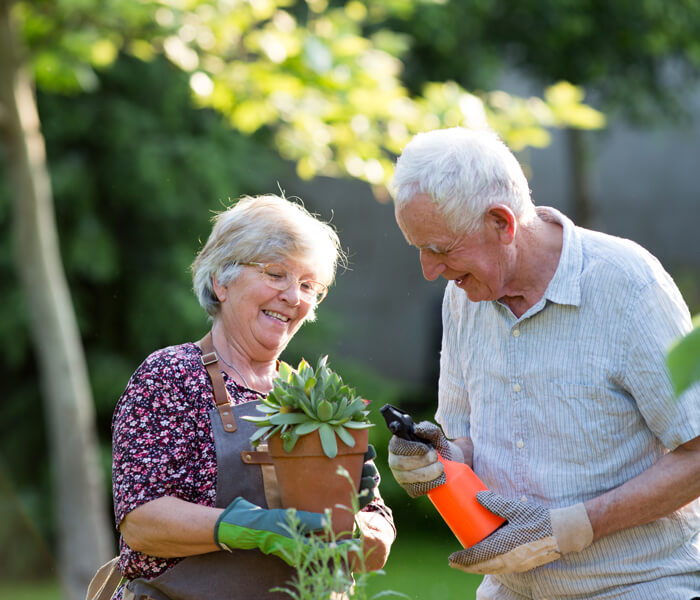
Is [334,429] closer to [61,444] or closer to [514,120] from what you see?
[514,120]

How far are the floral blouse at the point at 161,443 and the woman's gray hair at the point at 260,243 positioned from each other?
232mm

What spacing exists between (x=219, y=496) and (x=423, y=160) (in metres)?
0.78

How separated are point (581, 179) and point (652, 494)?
7935 mm

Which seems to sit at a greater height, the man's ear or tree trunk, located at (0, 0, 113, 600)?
the man's ear

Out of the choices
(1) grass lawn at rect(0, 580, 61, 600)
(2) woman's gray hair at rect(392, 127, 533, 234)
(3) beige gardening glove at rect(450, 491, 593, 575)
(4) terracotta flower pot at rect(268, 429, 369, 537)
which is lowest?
(1) grass lawn at rect(0, 580, 61, 600)

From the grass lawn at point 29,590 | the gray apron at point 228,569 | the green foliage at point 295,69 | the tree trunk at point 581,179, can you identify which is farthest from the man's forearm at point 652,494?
the tree trunk at point 581,179

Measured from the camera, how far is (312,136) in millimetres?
4855

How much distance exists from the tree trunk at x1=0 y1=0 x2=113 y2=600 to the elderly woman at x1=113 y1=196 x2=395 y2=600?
3.02m

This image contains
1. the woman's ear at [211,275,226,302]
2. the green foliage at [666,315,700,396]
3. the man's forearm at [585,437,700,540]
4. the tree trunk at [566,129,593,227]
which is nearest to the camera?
the green foliage at [666,315,700,396]

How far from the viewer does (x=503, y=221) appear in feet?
6.07

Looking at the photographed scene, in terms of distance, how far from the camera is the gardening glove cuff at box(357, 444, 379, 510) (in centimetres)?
177

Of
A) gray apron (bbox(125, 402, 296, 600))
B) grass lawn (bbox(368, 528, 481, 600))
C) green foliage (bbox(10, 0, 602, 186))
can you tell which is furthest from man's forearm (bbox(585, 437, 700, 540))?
grass lawn (bbox(368, 528, 481, 600))

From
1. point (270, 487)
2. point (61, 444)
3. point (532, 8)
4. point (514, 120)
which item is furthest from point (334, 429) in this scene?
point (532, 8)

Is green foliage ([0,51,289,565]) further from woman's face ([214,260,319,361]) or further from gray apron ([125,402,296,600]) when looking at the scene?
gray apron ([125,402,296,600])
